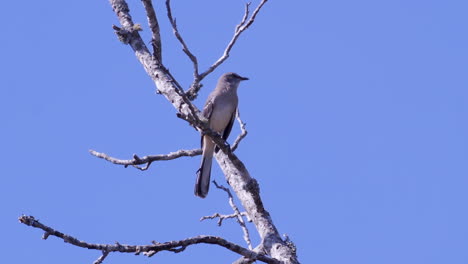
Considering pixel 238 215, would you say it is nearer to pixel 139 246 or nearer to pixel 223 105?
pixel 139 246

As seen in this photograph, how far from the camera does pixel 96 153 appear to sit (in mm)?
6703

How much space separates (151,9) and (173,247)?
2.45 metres

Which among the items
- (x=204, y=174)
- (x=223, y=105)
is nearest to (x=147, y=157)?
(x=204, y=174)

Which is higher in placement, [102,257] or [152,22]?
[152,22]

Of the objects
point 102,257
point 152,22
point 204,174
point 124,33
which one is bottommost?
point 102,257

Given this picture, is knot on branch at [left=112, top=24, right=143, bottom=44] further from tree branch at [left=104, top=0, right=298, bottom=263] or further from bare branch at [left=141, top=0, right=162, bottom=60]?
bare branch at [left=141, top=0, right=162, bottom=60]

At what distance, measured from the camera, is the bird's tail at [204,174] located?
297 inches

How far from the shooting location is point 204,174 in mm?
7656

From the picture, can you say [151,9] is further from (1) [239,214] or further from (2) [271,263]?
(2) [271,263]

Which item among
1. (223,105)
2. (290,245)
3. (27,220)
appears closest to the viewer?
(27,220)

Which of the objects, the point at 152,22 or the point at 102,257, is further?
the point at 152,22

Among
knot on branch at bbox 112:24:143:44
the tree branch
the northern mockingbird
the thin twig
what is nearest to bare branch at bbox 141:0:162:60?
the tree branch

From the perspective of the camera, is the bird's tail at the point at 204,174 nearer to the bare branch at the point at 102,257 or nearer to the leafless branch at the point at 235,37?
the leafless branch at the point at 235,37

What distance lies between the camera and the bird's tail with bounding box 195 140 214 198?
7547mm
